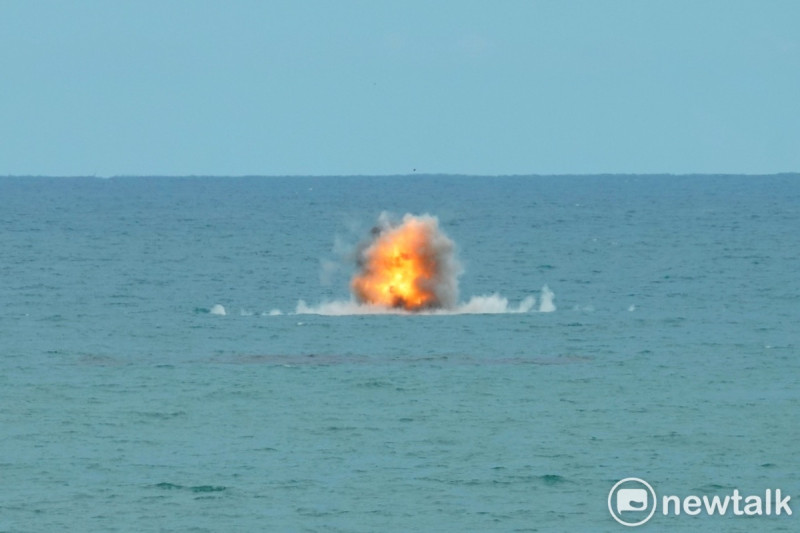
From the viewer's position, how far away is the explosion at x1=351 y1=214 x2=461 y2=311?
89.2m

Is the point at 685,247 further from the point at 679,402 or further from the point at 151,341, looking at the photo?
the point at 679,402

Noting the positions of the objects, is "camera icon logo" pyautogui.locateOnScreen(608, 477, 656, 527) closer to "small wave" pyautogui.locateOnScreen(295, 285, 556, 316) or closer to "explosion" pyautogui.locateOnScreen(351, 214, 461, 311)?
"explosion" pyautogui.locateOnScreen(351, 214, 461, 311)

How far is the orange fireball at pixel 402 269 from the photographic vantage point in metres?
89.1

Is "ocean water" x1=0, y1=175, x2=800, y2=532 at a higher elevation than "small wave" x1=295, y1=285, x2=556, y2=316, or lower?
lower

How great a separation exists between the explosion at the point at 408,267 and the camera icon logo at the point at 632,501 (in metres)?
39.2

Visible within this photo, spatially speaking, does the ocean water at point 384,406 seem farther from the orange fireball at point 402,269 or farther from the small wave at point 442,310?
the orange fireball at point 402,269

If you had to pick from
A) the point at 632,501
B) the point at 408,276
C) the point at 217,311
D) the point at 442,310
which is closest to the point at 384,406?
the point at 632,501

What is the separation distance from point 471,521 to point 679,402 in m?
18.3

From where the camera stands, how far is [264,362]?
7331 cm

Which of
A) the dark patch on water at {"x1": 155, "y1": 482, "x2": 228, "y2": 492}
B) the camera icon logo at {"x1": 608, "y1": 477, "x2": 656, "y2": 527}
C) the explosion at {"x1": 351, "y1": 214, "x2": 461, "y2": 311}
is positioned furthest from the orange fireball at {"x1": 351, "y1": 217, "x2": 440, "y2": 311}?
the dark patch on water at {"x1": 155, "y1": 482, "x2": 228, "y2": 492}

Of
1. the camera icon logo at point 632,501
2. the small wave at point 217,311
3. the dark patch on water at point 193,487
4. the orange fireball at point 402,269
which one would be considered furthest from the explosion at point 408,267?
the dark patch on water at point 193,487

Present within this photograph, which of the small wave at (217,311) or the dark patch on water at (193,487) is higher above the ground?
the small wave at (217,311)

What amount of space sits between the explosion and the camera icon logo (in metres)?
39.2

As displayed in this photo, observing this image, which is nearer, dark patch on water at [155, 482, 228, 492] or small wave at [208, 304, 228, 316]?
dark patch on water at [155, 482, 228, 492]
